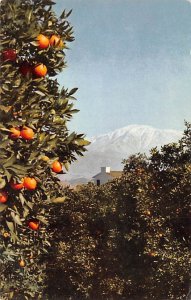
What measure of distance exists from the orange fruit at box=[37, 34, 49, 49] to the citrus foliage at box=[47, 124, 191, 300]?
22.4ft

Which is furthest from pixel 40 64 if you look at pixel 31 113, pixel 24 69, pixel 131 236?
pixel 131 236

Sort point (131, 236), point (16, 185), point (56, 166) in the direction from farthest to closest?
1. point (131, 236)
2. point (56, 166)
3. point (16, 185)

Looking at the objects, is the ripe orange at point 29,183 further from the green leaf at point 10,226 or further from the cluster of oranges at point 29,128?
the green leaf at point 10,226

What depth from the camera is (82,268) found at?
49.1 feet

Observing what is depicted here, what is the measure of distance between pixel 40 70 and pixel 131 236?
9.17 meters

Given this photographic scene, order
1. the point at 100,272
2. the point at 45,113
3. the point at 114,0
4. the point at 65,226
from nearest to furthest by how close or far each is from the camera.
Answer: the point at 45,113 → the point at 114,0 → the point at 100,272 → the point at 65,226

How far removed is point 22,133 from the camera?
425 centimetres

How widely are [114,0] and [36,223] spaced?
3998mm

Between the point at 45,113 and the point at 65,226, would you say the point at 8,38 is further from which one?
the point at 65,226

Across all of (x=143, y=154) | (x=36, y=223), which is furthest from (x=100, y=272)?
(x=36, y=223)

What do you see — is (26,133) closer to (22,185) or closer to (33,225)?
(22,185)

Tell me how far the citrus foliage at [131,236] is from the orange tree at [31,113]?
20.5ft

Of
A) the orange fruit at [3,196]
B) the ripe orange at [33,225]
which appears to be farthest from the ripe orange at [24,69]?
the ripe orange at [33,225]

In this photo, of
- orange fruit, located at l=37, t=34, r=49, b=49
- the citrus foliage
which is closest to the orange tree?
orange fruit, located at l=37, t=34, r=49, b=49
